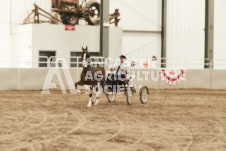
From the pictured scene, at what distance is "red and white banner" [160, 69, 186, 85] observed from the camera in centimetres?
2956

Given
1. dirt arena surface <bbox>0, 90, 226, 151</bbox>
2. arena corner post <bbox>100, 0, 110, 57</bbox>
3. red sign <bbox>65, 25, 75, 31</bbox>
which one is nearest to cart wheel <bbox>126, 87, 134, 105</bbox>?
dirt arena surface <bbox>0, 90, 226, 151</bbox>

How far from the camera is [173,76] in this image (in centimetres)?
2983

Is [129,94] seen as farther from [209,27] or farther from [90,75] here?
[209,27]

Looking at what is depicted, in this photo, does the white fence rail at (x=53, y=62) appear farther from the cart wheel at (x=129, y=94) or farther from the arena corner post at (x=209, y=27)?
the cart wheel at (x=129, y=94)

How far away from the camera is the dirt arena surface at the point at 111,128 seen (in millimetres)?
9305

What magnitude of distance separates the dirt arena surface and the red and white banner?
11608 millimetres

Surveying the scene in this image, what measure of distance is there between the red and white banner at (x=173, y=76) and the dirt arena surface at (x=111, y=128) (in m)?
11.6

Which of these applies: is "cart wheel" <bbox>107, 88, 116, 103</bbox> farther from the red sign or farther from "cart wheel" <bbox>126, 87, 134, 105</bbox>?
the red sign

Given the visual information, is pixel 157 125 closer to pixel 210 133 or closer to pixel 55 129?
pixel 210 133

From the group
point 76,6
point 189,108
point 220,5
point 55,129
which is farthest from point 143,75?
point 55,129

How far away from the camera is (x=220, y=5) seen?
138 feet

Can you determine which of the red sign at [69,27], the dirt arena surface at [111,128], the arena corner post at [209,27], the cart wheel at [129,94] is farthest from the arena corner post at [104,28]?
the dirt arena surface at [111,128]

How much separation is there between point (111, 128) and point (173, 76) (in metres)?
18.3

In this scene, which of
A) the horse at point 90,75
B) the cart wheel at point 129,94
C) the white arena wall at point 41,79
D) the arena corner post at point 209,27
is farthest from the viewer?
the arena corner post at point 209,27
